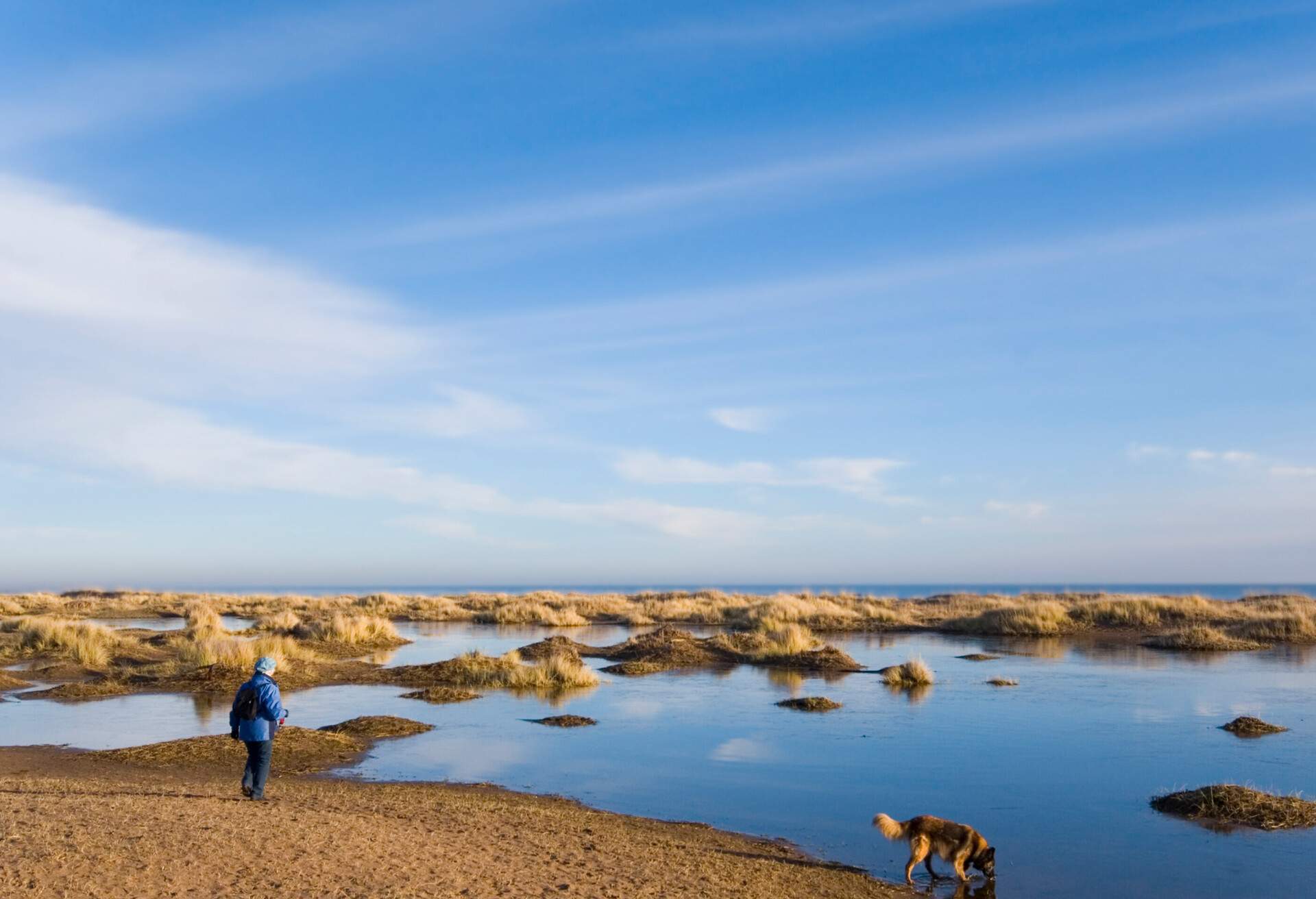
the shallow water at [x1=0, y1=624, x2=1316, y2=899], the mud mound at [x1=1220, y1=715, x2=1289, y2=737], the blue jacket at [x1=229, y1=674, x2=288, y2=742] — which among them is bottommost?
the shallow water at [x1=0, y1=624, x2=1316, y2=899]

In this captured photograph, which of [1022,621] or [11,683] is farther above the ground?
[1022,621]

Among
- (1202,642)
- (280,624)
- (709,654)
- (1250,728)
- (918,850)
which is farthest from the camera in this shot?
(280,624)

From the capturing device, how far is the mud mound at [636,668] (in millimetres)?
26234

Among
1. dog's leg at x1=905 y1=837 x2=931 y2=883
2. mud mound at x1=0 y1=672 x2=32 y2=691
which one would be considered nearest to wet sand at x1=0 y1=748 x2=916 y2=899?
dog's leg at x1=905 y1=837 x2=931 y2=883

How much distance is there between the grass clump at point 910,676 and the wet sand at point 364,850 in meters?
12.9

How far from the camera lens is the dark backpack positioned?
36.2 feet

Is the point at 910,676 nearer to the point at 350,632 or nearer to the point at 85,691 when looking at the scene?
the point at 85,691

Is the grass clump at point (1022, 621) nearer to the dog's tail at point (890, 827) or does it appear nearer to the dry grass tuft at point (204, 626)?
the dry grass tuft at point (204, 626)

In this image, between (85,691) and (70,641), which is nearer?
(85,691)

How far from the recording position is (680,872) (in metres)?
8.91

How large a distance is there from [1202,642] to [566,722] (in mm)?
23093

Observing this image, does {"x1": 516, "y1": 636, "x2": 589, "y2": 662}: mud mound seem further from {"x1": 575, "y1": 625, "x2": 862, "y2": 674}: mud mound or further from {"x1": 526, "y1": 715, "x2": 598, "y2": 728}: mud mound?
{"x1": 526, "y1": 715, "x2": 598, "y2": 728}: mud mound

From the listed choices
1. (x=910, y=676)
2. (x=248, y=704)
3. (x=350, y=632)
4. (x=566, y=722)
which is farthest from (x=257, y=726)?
(x=350, y=632)

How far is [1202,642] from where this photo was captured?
1265 inches
